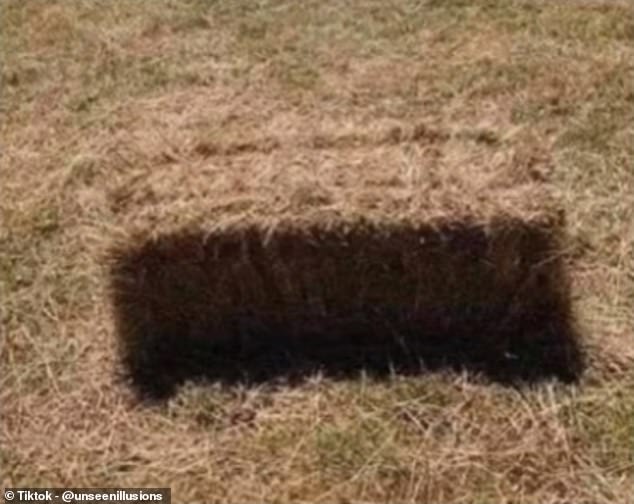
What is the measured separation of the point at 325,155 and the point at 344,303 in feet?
1.48

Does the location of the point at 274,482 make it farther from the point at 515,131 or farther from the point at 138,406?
the point at 515,131

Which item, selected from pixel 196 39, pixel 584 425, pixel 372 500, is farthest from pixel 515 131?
pixel 196 39

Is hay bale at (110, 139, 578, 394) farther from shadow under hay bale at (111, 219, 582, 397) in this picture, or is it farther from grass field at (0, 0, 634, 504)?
grass field at (0, 0, 634, 504)

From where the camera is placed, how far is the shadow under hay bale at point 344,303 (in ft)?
11.4

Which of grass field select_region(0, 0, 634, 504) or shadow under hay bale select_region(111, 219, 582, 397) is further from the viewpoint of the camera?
shadow under hay bale select_region(111, 219, 582, 397)

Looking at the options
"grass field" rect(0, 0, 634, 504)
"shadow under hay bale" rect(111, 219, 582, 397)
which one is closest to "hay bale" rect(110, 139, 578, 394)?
"shadow under hay bale" rect(111, 219, 582, 397)

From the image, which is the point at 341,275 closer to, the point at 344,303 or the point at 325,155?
the point at 344,303

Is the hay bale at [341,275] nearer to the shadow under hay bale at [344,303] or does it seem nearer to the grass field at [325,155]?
the shadow under hay bale at [344,303]

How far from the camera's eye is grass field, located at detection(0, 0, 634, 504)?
333cm

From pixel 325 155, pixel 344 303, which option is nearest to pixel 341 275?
pixel 344 303

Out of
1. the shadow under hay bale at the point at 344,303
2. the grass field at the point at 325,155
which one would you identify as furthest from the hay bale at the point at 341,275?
the grass field at the point at 325,155

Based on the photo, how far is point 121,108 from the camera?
493 centimetres

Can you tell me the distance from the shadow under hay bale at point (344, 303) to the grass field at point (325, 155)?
0.32 ft

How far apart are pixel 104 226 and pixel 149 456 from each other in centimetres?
84
